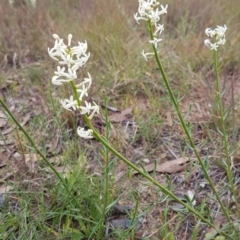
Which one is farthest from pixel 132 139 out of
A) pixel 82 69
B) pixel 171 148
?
pixel 82 69

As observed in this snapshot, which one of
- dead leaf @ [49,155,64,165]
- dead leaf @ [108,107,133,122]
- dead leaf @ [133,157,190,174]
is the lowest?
dead leaf @ [133,157,190,174]

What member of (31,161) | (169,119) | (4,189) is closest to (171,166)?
(169,119)

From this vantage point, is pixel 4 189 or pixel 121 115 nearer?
pixel 4 189

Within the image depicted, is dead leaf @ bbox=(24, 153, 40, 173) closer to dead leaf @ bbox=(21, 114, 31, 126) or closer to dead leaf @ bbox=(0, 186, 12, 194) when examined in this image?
dead leaf @ bbox=(0, 186, 12, 194)

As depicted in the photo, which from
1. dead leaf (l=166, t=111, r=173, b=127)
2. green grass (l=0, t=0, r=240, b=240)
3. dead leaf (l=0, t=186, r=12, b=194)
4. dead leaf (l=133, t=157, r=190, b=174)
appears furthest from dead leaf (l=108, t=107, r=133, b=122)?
dead leaf (l=0, t=186, r=12, b=194)

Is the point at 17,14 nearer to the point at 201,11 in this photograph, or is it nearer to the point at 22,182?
the point at 201,11

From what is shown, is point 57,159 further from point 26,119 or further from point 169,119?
point 169,119
